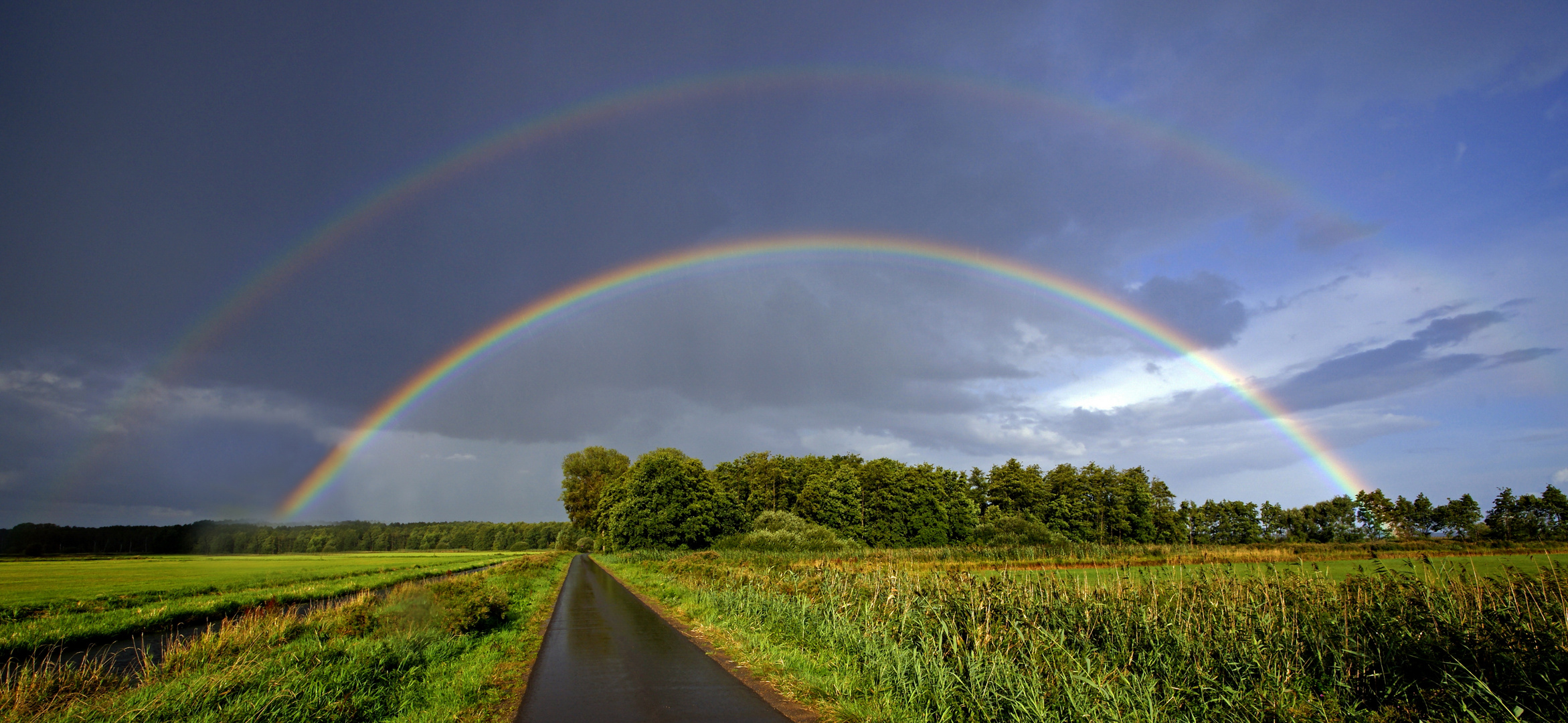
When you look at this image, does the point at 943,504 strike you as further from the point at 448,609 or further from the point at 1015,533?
the point at 448,609

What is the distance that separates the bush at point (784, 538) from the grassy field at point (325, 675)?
121ft

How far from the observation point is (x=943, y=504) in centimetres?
9219

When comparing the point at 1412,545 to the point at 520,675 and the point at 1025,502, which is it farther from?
the point at 520,675

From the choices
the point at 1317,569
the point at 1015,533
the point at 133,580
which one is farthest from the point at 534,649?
the point at 1015,533

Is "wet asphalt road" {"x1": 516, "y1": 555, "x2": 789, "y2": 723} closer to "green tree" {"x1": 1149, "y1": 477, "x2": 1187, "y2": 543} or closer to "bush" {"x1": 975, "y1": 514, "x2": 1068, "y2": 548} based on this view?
"bush" {"x1": 975, "y1": 514, "x2": 1068, "y2": 548}

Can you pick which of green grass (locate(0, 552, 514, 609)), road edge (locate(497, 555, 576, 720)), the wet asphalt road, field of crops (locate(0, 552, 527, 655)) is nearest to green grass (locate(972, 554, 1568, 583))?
the wet asphalt road

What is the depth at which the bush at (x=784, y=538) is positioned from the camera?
5353 centimetres

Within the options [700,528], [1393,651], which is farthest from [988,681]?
[700,528]

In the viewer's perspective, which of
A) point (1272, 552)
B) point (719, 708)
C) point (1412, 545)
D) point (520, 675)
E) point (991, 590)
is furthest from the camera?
point (1412, 545)

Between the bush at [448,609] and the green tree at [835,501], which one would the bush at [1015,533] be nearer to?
the green tree at [835,501]

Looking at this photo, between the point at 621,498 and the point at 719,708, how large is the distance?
69.2 meters

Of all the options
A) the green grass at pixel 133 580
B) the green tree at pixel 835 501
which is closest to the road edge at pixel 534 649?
the green grass at pixel 133 580

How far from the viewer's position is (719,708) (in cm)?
856

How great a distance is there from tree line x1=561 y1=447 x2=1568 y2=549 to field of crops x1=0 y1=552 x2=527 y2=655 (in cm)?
2654
